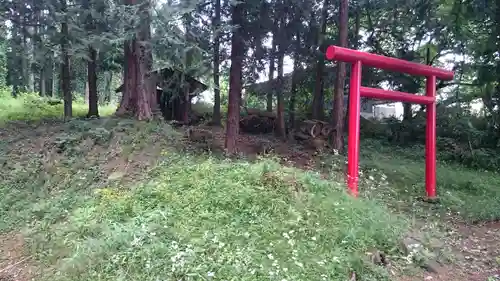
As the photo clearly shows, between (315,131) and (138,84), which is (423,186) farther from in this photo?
(138,84)

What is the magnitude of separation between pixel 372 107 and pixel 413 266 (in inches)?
819

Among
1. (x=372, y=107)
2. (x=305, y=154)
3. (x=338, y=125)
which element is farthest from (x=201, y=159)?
(x=372, y=107)

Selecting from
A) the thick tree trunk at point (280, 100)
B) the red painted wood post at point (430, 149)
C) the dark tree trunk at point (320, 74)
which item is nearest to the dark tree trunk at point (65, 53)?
the thick tree trunk at point (280, 100)

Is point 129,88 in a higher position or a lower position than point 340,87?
lower

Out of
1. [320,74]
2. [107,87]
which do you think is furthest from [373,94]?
[107,87]

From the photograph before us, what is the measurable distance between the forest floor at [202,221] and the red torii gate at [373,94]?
66cm

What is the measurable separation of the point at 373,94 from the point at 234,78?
3.04 metres

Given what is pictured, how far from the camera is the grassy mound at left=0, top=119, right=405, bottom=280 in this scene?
13.4 ft

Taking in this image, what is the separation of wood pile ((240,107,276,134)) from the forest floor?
20.6ft

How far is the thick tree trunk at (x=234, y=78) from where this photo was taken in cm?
866

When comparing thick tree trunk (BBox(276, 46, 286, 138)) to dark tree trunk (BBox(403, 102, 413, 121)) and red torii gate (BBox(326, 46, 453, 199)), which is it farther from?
dark tree trunk (BBox(403, 102, 413, 121))

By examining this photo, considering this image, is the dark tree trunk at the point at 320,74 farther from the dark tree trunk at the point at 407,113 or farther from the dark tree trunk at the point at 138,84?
the dark tree trunk at the point at 138,84

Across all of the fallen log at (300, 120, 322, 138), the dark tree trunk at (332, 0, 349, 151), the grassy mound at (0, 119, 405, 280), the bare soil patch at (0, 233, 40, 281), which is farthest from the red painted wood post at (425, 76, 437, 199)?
the bare soil patch at (0, 233, 40, 281)

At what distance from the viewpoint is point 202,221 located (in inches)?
185
